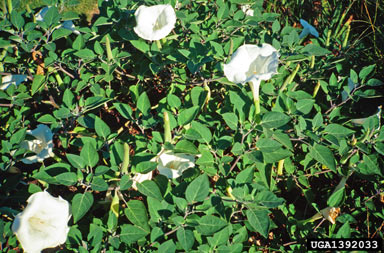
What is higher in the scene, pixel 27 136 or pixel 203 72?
pixel 203 72

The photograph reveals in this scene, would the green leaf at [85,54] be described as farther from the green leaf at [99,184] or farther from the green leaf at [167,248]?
the green leaf at [167,248]

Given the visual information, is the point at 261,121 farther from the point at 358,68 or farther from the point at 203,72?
the point at 358,68

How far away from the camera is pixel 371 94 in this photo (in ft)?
6.13

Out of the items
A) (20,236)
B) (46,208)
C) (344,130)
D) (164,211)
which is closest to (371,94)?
(344,130)

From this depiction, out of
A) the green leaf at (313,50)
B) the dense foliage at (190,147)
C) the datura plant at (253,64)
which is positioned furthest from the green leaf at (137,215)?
the green leaf at (313,50)

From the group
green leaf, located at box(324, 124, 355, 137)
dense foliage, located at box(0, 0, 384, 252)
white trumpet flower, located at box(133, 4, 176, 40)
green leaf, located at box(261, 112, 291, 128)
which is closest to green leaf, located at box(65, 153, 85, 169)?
dense foliage, located at box(0, 0, 384, 252)

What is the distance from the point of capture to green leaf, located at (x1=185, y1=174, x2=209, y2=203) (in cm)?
136

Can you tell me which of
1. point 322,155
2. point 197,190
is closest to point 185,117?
point 197,190

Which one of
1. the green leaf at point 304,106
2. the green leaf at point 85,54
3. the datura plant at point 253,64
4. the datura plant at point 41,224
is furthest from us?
the green leaf at point 85,54

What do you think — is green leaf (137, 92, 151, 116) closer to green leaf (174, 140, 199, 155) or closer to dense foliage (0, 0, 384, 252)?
dense foliage (0, 0, 384, 252)

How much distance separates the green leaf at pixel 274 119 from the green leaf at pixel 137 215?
711 millimetres

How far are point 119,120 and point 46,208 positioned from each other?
1.09 meters

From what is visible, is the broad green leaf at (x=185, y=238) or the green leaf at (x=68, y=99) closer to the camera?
the broad green leaf at (x=185, y=238)

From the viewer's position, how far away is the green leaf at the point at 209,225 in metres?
1.33
